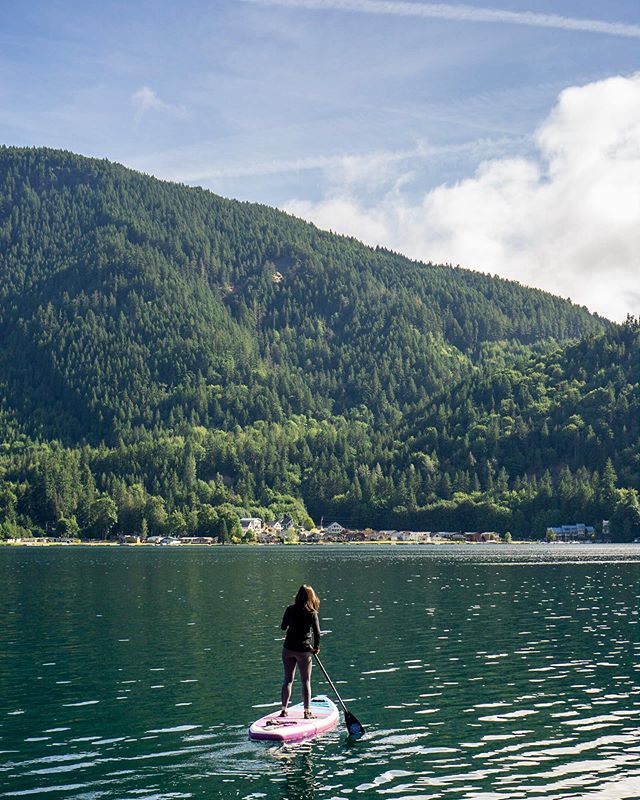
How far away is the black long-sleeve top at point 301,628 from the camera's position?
43.1 metres

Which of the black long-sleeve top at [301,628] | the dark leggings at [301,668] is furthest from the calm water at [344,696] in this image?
the black long-sleeve top at [301,628]

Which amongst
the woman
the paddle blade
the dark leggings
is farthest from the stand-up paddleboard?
the paddle blade

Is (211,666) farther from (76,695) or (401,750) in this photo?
(401,750)

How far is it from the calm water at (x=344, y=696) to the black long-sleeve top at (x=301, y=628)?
3.53 metres

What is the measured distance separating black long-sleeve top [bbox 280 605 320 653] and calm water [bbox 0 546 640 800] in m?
3.53

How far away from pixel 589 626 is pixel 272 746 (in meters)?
42.2

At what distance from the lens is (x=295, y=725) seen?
1663 inches

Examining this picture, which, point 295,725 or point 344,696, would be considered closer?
point 295,725

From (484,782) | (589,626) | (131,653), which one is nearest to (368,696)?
(484,782)

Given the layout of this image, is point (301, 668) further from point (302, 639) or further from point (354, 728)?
point (354, 728)

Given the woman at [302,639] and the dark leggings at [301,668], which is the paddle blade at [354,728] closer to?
the woman at [302,639]

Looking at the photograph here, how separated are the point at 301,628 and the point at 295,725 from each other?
140 inches

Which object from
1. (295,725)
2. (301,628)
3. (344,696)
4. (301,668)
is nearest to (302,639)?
(301,628)

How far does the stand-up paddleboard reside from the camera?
41.6 meters
